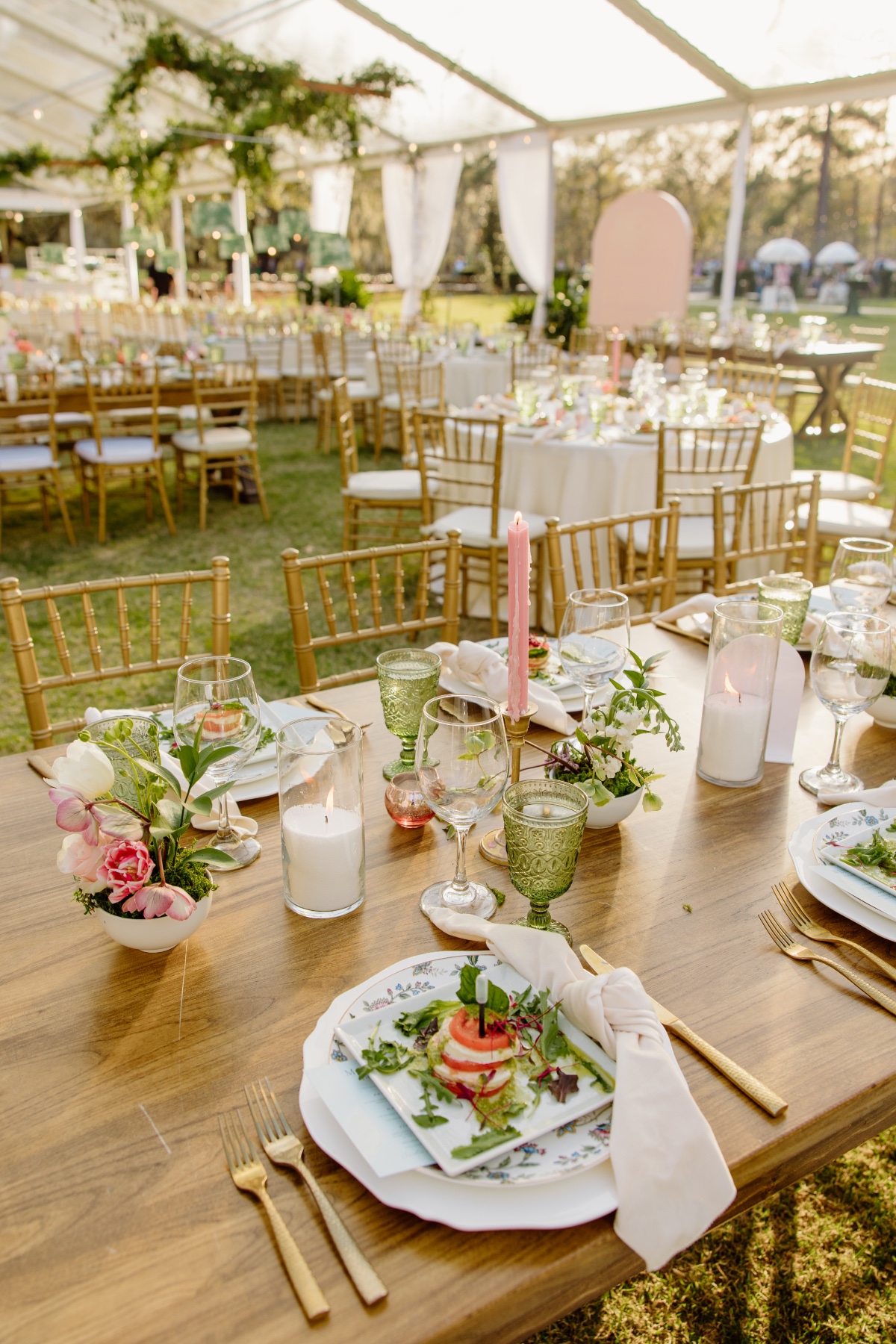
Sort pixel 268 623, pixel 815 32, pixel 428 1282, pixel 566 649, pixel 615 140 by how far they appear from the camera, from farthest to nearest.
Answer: pixel 615 140, pixel 815 32, pixel 268 623, pixel 566 649, pixel 428 1282

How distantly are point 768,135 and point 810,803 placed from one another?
20.8 m

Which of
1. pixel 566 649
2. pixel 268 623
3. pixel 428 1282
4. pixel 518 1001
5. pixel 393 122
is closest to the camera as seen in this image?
pixel 428 1282

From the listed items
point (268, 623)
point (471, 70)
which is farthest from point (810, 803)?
point (471, 70)

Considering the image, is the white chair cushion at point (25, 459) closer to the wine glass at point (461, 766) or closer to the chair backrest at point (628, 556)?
the chair backrest at point (628, 556)

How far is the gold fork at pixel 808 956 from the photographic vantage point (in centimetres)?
91

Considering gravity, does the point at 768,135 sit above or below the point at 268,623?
above

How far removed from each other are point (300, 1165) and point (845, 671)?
900 mm

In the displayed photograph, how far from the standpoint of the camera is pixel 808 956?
97 centimetres

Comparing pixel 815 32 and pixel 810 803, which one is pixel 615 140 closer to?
pixel 815 32

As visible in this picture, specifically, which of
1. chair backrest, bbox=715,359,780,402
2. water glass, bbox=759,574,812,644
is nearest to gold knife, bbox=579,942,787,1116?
water glass, bbox=759,574,812,644

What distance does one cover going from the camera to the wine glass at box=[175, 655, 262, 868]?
1.14m

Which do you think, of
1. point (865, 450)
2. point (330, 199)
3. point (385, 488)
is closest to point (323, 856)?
point (385, 488)

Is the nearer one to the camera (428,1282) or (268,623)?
(428,1282)

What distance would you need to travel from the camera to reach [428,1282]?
0.64 m
